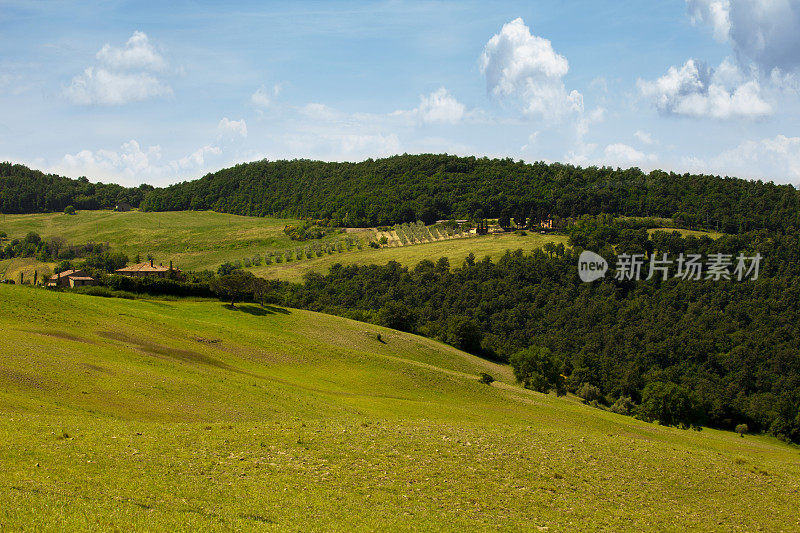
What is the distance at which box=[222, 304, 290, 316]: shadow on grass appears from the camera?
327 ft

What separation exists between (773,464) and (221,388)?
4115cm

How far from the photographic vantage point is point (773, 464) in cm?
4572

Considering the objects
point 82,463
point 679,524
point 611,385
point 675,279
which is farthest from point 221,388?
point 675,279

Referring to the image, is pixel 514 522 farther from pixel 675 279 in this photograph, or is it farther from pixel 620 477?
pixel 675 279

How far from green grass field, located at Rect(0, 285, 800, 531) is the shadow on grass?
32.9m

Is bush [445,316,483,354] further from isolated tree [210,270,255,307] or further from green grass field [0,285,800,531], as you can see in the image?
green grass field [0,285,800,531]

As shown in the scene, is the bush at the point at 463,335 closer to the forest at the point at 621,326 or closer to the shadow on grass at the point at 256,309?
the forest at the point at 621,326

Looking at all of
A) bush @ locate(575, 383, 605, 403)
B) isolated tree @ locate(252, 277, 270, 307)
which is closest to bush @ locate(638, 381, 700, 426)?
bush @ locate(575, 383, 605, 403)

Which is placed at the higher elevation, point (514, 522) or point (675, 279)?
point (675, 279)

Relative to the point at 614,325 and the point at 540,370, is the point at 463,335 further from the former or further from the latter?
the point at 614,325

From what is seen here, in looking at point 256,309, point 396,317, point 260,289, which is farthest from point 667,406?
point 260,289

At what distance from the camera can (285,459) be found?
31.3 m

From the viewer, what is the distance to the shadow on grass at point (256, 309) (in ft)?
327

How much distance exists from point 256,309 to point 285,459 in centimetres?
7299
